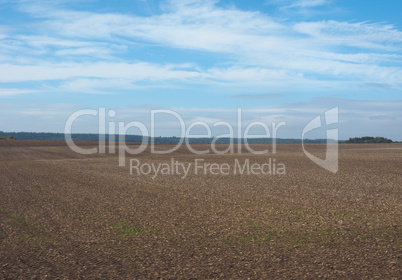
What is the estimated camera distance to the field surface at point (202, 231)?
1045 centimetres

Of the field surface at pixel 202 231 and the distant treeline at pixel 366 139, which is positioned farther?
the distant treeline at pixel 366 139

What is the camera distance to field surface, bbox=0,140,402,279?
1045 centimetres

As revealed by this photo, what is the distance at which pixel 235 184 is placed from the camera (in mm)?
27609

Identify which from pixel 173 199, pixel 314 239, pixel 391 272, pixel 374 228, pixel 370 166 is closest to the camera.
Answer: pixel 391 272

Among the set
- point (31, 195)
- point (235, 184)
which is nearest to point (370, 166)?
point (235, 184)

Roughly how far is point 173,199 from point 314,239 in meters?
9.93

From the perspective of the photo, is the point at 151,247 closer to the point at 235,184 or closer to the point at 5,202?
the point at 5,202

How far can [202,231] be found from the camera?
1456 centimetres

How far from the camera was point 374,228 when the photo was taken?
575 inches

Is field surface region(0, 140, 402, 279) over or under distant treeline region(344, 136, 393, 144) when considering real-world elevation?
under

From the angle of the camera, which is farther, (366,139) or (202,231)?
(366,139)

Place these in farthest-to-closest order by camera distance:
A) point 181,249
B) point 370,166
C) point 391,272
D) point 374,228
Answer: point 370,166, point 374,228, point 181,249, point 391,272

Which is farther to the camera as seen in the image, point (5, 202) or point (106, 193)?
point (106, 193)

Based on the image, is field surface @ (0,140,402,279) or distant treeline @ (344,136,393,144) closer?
field surface @ (0,140,402,279)
